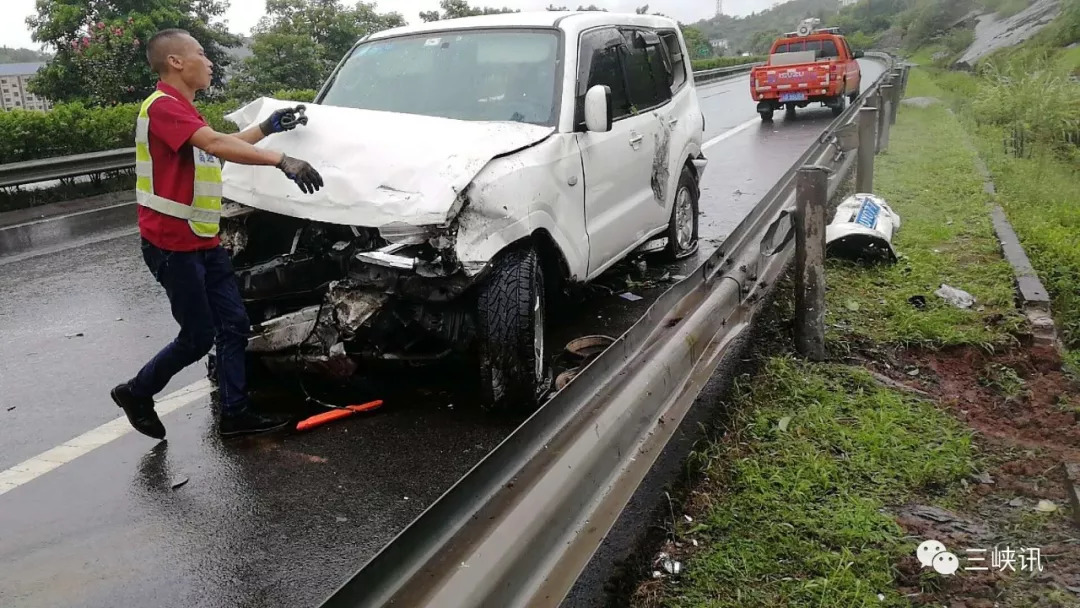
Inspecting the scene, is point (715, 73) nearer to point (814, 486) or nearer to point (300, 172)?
point (300, 172)

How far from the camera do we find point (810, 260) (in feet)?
15.0

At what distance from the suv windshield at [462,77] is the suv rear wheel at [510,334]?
113cm

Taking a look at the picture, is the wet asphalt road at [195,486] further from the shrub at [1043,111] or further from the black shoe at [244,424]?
the shrub at [1043,111]

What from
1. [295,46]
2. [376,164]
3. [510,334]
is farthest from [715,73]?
[510,334]

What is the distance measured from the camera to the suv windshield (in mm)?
5000

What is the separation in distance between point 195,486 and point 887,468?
9.82 ft

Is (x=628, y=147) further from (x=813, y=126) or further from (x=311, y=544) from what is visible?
(x=813, y=126)

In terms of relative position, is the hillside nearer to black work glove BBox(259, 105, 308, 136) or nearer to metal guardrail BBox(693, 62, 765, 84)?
metal guardrail BBox(693, 62, 765, 84)

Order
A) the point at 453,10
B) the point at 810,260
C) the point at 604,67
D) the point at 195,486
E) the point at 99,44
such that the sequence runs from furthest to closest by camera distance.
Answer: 1. the point at 453,10
2. the point at 99,44
3. the point at 604,67
4. the point at 810,260
5. the point at 195,486

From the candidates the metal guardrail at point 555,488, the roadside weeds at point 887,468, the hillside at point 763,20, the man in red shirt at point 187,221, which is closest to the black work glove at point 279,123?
the man in red shirt at point 187,221

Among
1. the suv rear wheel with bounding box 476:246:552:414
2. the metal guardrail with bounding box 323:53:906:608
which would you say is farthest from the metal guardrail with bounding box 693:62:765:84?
the metal guardrail with bounding box 323:53:906:608

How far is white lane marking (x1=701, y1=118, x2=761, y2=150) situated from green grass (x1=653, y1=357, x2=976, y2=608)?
1138 cm

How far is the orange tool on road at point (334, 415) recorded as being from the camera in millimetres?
4285

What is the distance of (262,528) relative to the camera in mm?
3426
